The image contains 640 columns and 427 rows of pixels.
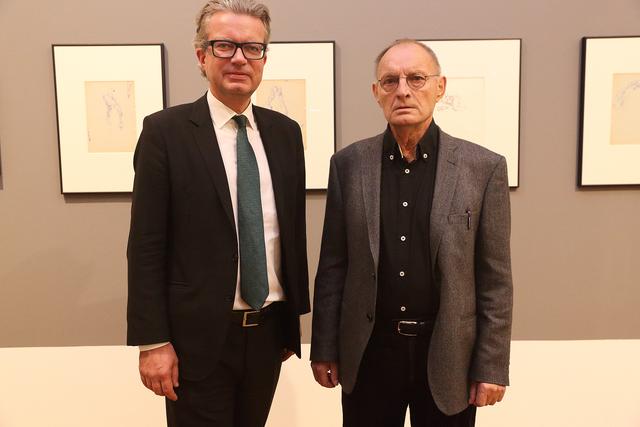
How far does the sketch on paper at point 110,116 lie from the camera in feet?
7.30

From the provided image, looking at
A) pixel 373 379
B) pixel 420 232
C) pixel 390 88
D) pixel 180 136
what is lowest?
pixel 373 379

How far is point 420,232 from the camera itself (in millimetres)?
1406

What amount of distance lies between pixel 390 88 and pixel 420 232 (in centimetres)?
42

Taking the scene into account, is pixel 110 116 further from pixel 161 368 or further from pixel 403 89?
pixel 403 89

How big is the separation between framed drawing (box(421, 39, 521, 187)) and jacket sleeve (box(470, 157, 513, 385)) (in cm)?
90

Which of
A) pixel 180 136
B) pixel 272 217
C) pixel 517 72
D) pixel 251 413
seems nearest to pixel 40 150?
pixel 180 136

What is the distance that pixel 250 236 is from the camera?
1398mm

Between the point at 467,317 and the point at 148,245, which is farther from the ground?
the point at 148,245

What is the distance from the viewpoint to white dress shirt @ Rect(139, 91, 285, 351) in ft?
4.66

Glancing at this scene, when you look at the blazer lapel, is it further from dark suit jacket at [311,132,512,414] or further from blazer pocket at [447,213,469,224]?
blazer pocket at [447,213,469,224]

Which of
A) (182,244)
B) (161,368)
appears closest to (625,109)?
(182,244)

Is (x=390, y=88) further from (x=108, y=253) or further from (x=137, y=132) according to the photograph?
(x=108, y=253)

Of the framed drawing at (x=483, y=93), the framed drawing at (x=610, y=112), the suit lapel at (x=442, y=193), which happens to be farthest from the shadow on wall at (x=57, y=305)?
the framed drawing at (x=610, y=112)

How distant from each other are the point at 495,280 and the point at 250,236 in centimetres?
71
